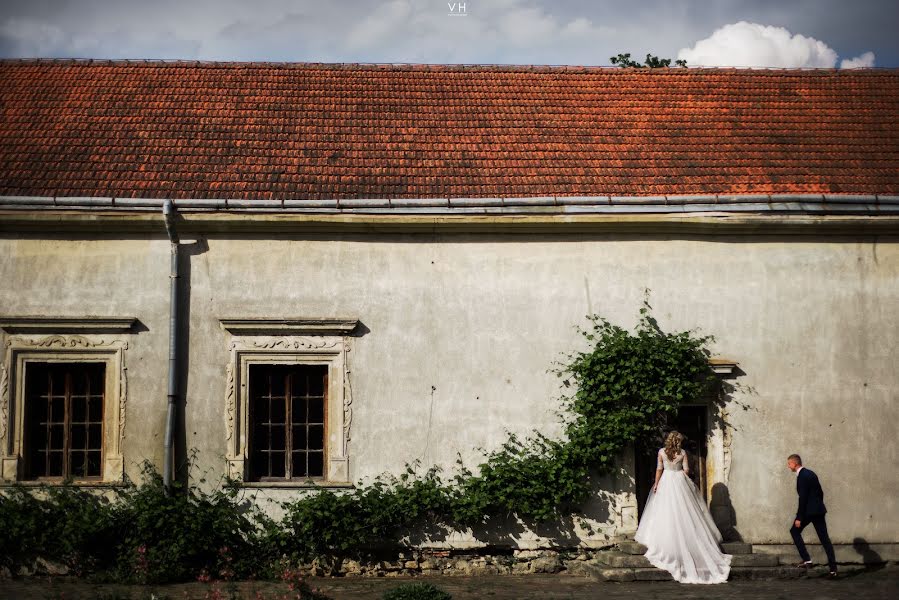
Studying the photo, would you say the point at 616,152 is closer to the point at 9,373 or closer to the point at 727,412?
the point at 727,412

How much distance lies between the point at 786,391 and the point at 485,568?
4416 mm

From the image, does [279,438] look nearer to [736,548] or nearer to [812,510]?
[736,548]

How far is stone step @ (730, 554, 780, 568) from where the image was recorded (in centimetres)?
1141

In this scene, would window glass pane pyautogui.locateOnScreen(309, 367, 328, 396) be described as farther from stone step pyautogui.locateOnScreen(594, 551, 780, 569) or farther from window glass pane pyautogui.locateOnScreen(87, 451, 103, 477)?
stone step pyautogui.locateOnScreen(594, 551, 780, 569)

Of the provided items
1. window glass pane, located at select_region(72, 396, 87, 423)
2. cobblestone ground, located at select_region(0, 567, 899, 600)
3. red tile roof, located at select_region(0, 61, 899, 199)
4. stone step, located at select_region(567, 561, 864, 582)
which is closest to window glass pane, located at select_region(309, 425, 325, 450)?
cobblestone ground, located at select_region(0, 567, 899, 600)

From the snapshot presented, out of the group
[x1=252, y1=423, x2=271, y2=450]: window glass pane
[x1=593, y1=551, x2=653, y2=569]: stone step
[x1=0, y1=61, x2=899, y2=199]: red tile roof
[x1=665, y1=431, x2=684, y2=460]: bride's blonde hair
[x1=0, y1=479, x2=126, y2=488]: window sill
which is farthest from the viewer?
[x1=0, y1=61, x2=899, y2=199]: red tile roof

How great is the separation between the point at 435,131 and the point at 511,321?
10.5 ft

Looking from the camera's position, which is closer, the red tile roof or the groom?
the groom

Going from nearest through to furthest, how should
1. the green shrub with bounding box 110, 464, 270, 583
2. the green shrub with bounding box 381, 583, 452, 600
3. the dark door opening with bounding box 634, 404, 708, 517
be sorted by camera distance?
the green shrub with bounding box 381, 583, 452, 600 → the green shrub with bounding box 110, 464, 270, 583 → the dark door opening with bounding box 634, 404, 708, 517

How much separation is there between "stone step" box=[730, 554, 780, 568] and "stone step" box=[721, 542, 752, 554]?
14 centimetres

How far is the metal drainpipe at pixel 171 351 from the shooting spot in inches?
456

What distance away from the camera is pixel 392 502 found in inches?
454

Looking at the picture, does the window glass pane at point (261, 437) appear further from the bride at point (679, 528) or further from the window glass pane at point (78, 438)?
the bride at point (679, 528)

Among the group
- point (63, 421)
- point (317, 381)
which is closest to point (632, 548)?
point (317, 381)
